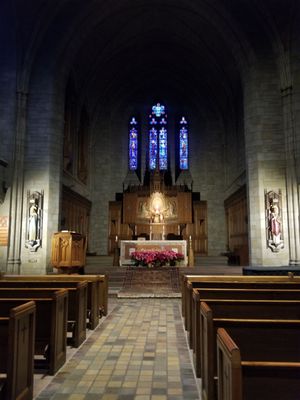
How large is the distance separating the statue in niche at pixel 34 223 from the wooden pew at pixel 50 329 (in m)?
8.55

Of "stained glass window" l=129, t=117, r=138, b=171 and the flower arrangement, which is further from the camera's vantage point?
"stained glass window" l=129, t=117, r=138, b=171

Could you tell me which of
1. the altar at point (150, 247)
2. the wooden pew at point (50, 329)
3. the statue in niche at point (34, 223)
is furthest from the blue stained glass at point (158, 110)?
the wooden pew at point (50, 329)

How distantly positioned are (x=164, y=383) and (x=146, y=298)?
6.13m

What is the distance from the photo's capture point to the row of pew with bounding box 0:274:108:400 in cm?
276

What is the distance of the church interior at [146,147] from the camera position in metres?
7.58

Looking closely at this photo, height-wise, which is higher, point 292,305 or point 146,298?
point 292,305

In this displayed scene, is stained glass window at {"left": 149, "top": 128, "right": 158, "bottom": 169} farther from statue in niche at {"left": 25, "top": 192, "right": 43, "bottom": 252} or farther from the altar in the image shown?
statue in niche at {"left": 25, "top": 192, "right": 43, "bottom": 252}

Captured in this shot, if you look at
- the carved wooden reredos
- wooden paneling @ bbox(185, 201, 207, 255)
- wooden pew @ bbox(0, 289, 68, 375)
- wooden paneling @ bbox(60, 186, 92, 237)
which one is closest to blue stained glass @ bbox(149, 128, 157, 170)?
the carved wooden reredos

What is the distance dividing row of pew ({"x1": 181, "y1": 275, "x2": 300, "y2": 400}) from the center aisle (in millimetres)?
343

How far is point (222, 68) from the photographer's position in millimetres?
17531

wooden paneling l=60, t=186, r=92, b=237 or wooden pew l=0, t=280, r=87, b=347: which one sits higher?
wooden paneling l=60, t=186, r=92, b=237

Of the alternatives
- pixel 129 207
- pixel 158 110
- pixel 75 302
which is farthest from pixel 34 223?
pixel 158 110

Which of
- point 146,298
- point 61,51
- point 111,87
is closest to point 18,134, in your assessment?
point 61,51

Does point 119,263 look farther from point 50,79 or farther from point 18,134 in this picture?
point 50,79
